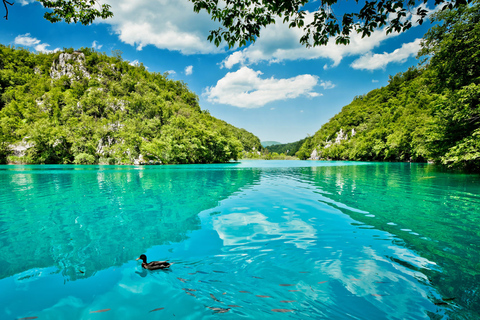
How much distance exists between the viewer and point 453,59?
1984 cm

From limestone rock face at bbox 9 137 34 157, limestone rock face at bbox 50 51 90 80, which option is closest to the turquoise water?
limestone rock face at bbox 9 137 34 157

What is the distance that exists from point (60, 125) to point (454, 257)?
99.1 metres

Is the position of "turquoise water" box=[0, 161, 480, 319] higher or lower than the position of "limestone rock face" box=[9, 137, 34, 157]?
lower

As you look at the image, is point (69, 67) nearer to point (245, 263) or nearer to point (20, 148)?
point (20, 148)

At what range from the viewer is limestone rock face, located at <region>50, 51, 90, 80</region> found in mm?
100750

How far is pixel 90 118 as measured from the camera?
76.4 m

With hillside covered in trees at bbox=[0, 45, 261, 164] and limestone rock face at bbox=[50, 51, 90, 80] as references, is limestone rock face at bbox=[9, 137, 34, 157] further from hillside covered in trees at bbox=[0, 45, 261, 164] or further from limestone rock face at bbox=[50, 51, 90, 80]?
limestone rock face at bbox=[50, 51, 90, 80]

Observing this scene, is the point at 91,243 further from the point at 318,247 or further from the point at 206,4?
the point at 206,4

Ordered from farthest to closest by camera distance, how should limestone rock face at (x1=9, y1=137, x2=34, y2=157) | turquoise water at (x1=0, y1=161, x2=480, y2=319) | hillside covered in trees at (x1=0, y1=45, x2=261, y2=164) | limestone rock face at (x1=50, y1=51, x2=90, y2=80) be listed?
limestone rock face at (x1=50, y1=51, x2=90, y2=80), hillside covered in trees at (x1=0, y1=45, x2=261, y2=164), limestone rock face at (x1=9, y1=137, x2=34, y2=157), turquoise water at (x1=0, y1=161, x2=480, y2=319)

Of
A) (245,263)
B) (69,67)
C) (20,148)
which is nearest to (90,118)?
(20,148)

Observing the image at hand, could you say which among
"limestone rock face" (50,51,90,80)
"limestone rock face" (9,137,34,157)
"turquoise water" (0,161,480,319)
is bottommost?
"turquoise water" (0,161,480,319)

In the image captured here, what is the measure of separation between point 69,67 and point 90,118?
49764 millimetres

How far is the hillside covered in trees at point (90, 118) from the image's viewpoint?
201ft

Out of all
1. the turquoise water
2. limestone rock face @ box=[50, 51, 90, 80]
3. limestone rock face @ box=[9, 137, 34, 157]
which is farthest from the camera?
limestone rock face @ box=[50, 51, 90, 80]
